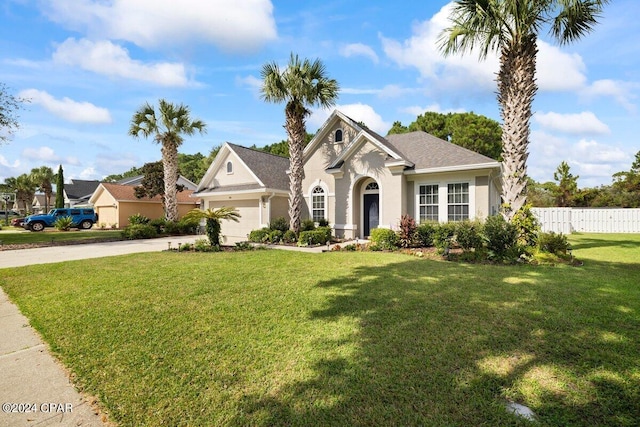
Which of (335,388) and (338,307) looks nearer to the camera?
(335,388)

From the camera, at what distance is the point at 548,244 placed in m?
9.59

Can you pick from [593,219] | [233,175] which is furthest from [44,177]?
[593,219]

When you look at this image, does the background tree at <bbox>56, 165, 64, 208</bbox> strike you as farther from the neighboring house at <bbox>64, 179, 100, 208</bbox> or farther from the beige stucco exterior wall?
the beige stucco exterior wall

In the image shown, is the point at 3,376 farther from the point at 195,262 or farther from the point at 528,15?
the point at 528,15

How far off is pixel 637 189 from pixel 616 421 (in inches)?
1427

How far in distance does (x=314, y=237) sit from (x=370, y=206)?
3783mm

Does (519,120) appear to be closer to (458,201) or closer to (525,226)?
(525,226)

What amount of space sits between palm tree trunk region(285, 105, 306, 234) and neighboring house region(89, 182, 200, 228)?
2119cm

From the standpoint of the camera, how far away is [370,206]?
16.1m

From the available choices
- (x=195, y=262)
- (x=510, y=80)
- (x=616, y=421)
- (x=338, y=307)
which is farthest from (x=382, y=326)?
(x=510, y=80)

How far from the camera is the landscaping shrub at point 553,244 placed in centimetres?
941

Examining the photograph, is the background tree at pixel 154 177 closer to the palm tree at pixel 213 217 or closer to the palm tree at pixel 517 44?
the palm tree at pixel 213 217

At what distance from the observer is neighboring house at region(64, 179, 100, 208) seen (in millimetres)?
42469

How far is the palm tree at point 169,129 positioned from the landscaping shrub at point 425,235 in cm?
1733
